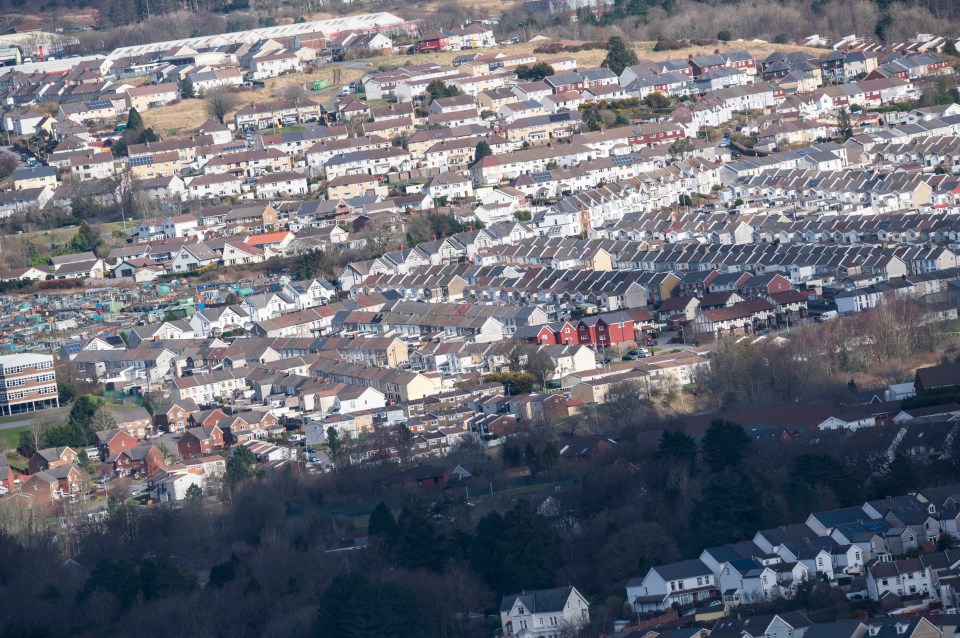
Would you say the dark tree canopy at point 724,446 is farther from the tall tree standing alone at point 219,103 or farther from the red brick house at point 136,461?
the tall tree standing alone at point 219,103

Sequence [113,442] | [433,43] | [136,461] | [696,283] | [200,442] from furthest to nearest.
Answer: [433,43], [696,283], [113,442], [200,442], [136,461]

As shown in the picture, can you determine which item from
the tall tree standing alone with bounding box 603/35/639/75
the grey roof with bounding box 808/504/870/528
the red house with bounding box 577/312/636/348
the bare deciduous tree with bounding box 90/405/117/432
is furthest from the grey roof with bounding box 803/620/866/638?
the tall tree standing alone with bounding box 603/35/639/75

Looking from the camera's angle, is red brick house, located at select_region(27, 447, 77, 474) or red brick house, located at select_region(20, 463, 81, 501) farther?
red brick house, located at select_region(27, 447, 77, 474)

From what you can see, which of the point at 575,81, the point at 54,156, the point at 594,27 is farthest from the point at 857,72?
the point at 54,156

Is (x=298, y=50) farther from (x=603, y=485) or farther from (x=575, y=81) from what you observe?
(x=603, y=485)

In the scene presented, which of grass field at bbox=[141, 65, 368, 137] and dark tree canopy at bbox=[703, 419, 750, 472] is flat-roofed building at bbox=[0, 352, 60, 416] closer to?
dark tree canopy at bbox=[703, 419, 750, 472]

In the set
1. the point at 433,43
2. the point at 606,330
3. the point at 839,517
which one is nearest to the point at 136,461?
the point at 606,330

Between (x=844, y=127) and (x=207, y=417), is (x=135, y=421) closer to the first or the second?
(x=207, y=417)
